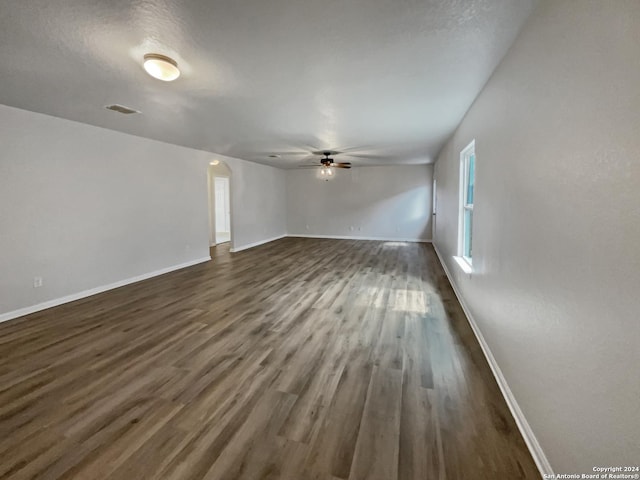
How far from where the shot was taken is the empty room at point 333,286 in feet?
3.89

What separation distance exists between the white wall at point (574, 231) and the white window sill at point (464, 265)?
4.38 ft

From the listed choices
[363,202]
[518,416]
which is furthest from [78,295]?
[363,202]

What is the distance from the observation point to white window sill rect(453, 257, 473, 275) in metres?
3.48

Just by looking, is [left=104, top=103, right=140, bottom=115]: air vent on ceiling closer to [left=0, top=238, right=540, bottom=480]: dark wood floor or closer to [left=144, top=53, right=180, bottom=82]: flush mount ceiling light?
[left=144, top=53, right=180, bottom=82]: flush mount ceiling light

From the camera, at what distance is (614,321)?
1.02 meters

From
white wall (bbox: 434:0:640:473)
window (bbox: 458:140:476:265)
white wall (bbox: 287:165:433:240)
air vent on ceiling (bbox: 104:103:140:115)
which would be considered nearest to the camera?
white wall (bbox: 434:0:640:473)

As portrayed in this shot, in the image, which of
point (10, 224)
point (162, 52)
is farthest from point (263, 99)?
point (10, 224)

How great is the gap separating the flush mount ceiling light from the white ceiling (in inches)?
1.9

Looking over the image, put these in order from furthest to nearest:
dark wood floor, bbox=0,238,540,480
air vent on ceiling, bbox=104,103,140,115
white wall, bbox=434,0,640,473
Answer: air vent on ceiling, bbox=104,103,140,115 → dark wood floor, bbox=0,238,540,480 → white wall, bbox=434,0,640,473

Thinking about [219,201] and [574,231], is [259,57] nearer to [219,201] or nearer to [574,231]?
[574,231]

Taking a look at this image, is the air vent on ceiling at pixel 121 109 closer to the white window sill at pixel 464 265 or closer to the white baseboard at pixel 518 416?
the white window sill at pixel 464 265

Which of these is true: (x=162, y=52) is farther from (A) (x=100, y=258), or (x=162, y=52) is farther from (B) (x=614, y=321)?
(A) (x=100, y=258)

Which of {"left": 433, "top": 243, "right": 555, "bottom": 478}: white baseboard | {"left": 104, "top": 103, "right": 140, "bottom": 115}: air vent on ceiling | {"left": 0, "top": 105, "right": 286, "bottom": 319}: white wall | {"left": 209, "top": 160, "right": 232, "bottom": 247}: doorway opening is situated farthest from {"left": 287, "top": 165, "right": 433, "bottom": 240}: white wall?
{"left": 104, "top": 103, "right": 140, "bottom": 115}: air vent on ceiling

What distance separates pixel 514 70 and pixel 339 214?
8.31 m
